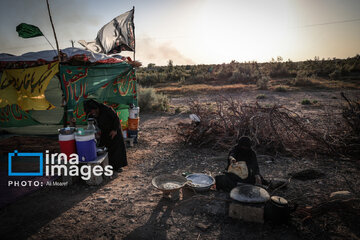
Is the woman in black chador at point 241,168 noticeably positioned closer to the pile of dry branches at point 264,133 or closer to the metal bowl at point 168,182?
the metal bowl at point 168,182

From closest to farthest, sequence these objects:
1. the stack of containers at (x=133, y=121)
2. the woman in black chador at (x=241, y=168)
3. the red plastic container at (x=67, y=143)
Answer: the woman in black chador at (x=241, y=168) < the red plastic container at (x=67, y=143) < the stack of containers at (x=133, y=121)

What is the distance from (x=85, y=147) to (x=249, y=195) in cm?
272

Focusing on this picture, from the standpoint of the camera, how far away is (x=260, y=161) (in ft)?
15.7

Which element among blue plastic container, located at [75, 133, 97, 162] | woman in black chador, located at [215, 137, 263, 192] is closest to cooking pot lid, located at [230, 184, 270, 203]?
woman in black chador, located at [215, 137, 263, 192]

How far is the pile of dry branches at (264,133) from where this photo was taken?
5016 millimetres

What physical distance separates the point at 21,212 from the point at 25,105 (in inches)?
125

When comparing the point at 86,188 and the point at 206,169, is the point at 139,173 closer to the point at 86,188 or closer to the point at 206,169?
the point at 86,188

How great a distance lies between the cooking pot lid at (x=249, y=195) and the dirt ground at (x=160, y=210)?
205 millimetres

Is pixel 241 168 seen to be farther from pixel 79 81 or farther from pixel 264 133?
pixel 79 81

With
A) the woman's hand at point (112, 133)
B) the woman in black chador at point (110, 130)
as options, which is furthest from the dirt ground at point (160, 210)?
the woman's hand at point (112, 133)

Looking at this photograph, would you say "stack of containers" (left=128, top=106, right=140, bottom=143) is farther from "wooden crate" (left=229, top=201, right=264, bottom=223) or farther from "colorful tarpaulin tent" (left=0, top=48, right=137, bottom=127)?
"wooden crate" (left=229, top=201, right=264, bottom=223)

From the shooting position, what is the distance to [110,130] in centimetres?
433

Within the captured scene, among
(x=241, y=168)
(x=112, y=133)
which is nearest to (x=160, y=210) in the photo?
(x=241, y=168)

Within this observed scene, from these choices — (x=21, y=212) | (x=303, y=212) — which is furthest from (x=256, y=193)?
(x=21, y=212)
